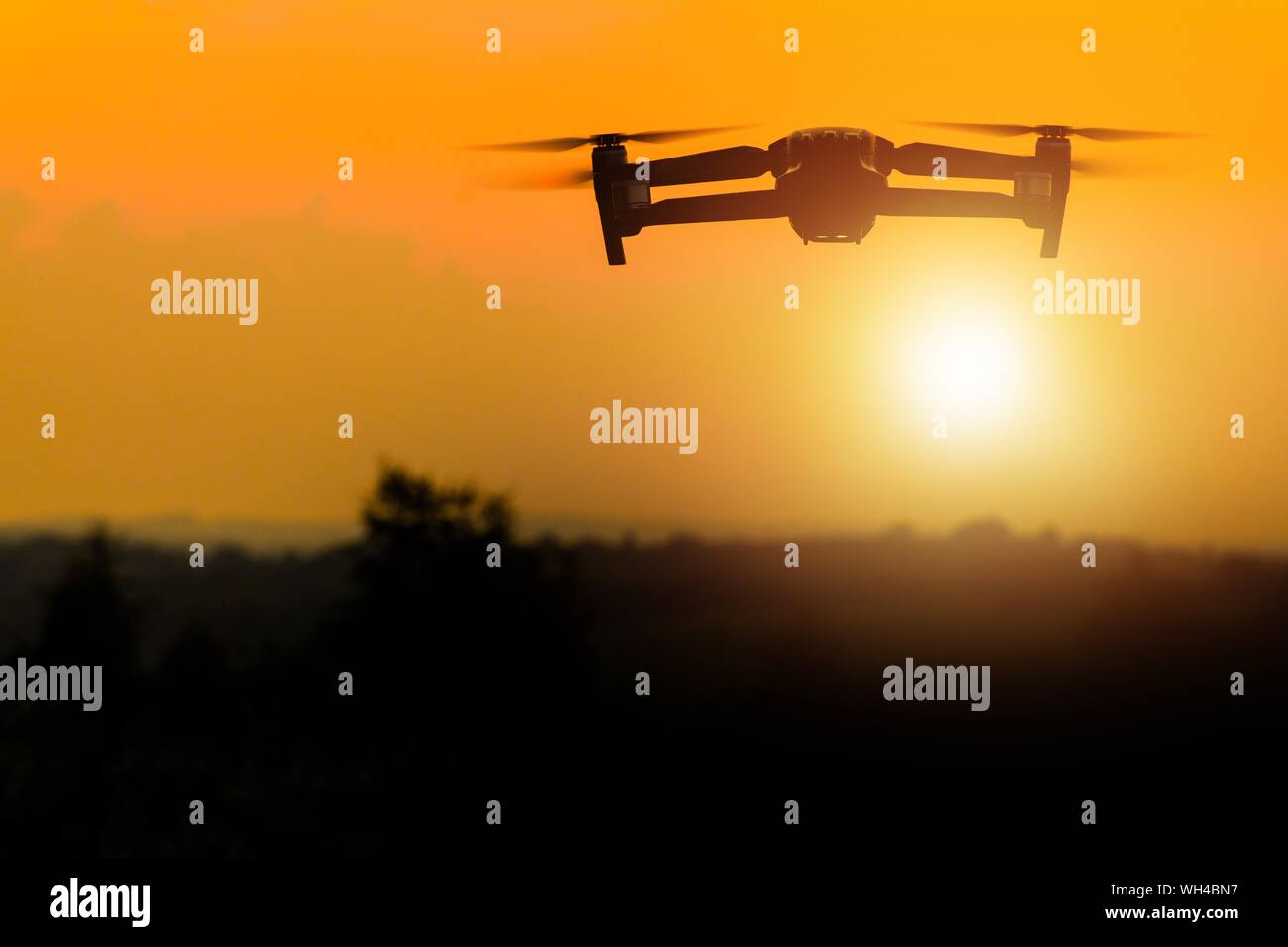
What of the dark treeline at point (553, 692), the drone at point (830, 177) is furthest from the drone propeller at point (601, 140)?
the dark treeline at point (553, 692)

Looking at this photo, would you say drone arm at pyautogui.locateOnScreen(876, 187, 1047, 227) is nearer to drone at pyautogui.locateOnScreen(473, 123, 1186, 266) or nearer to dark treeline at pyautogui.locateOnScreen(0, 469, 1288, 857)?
drone at pyautogui.locateOnScreen(473, 123, 1186, 266)

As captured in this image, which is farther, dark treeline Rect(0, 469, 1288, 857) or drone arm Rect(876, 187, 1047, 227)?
dark treeline Rect(0, 469, 1288, 857)

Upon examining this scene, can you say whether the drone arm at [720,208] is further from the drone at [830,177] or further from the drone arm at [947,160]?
the drone arm at [947,160]

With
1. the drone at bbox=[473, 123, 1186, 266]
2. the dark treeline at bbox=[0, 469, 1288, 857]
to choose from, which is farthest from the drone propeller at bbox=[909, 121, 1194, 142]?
the dark treeline at bbox=[0, 469, 1288, 857]

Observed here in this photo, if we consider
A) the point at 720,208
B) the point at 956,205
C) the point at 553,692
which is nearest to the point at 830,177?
the point at 720,208

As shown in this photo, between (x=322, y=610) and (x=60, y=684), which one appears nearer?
(x=322, y=610)

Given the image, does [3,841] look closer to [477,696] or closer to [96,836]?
[96,836]

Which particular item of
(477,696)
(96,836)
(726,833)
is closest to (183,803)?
(96,836)
